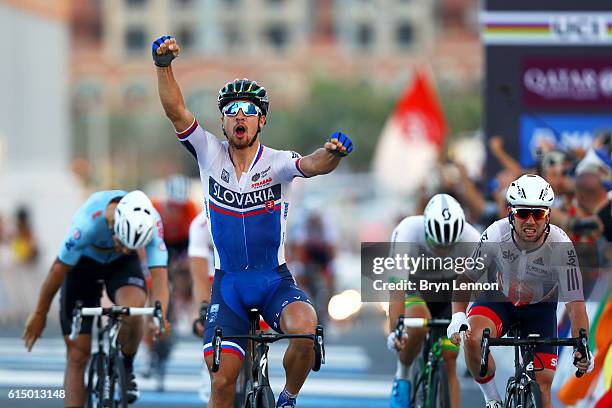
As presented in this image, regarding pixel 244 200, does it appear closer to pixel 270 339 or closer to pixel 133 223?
pixel 270 339

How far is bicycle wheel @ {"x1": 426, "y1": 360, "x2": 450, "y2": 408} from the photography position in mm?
10164

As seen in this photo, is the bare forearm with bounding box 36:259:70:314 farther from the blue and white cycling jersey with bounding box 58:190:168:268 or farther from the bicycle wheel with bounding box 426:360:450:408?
the bicycle wheel with bounding box 426:360:450:408

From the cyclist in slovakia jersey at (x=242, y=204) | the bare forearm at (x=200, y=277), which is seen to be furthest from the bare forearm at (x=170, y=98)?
the bare forearm at (x=200, y=277)

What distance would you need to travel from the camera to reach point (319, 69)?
111688mm

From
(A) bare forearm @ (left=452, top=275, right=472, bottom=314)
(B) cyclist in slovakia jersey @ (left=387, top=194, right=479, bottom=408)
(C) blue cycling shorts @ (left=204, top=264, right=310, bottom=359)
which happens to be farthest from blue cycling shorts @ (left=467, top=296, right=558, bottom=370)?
(C) blue cycling shorts @ (left=204, top=264, right=310, bottom=359)

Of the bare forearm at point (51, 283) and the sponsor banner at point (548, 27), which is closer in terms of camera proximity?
the bare forearm at point (51, 283)

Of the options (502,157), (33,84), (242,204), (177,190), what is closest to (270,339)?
(242,204)

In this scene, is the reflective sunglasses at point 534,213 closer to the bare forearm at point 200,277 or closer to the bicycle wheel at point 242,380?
the bicycle wheel at point 242,380

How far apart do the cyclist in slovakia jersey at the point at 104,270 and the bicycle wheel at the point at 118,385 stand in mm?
345

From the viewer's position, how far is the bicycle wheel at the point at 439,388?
10164mm

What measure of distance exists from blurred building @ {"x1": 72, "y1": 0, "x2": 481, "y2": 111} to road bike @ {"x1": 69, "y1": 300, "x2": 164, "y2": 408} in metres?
106

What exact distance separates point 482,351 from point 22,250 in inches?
671

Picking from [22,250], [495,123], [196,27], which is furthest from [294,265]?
[196,27]

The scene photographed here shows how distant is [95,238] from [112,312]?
55 cm
